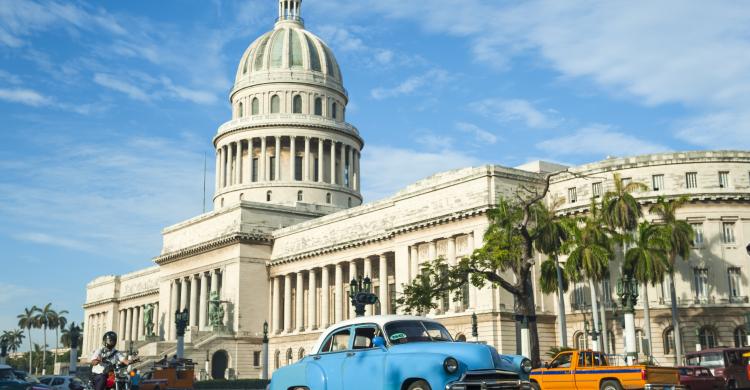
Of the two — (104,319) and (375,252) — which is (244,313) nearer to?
(375,252)

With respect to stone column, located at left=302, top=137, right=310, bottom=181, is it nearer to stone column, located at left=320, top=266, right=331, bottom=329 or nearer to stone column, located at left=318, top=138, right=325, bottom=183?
stone column, located at left=318, top=138, right=325, bottom=183

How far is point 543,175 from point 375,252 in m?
17.5

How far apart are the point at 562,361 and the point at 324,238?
56211 mm

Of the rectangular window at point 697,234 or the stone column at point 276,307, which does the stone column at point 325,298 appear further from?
the rectangular window at point 697,234

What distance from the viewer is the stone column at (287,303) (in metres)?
85.3

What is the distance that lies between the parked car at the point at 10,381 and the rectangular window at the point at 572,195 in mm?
43379

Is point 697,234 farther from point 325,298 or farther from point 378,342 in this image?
point 378,342

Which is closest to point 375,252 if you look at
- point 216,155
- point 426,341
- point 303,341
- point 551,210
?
point 303,341

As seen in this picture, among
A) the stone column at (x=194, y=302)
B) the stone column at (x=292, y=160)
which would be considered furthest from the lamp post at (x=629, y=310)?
the stone column at (x=292, y=160)

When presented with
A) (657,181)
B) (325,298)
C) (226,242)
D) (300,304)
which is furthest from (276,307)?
(657,181)

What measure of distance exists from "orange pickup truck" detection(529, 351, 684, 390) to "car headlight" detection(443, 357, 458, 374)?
11550 millimetres

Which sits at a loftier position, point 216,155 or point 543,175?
point 216,155

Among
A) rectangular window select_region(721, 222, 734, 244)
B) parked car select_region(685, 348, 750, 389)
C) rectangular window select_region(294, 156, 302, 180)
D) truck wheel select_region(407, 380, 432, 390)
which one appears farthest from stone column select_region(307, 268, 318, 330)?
truck wheel select_region(407, 380, 432, 390)

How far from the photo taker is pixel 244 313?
84.6m
